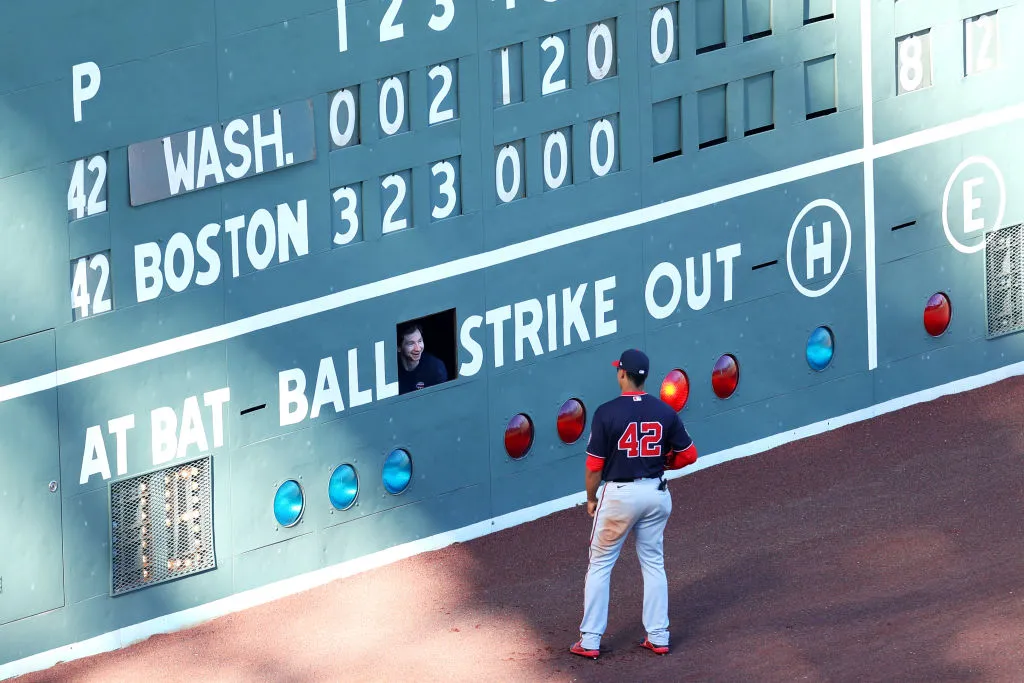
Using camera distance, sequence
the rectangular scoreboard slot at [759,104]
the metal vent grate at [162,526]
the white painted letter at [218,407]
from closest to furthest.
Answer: the metal vent grate at [162,526] < the white painted letter at [218,407] < the rectangular scoreboard slot at [759,104]

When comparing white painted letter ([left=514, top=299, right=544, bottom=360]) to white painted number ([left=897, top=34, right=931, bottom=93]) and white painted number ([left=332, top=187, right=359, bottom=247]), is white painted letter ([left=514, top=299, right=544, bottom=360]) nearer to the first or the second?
white painted number ([left=332, top=187, right=359, bottom=247])

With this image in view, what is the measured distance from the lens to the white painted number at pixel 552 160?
562 inches

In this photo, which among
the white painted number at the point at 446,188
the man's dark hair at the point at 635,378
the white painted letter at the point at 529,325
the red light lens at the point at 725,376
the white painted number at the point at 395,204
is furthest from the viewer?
the red light lens at the point at 725,376

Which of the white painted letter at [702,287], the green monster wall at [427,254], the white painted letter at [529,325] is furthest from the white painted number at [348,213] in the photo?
the white painted letter at [702,287]

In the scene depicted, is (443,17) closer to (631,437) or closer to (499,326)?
(499,326)

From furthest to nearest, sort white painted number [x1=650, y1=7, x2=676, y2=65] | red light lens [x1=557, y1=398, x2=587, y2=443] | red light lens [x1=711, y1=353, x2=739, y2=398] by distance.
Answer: red light lens [x1=711, y1=353, x2=739, y2=398]
red light lens [x1=557, y1=398, x2=587, y2=443]
white painted number [x1=650, y1=7, x2=676, y2=65]

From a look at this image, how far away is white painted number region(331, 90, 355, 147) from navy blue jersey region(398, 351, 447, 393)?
1377mm

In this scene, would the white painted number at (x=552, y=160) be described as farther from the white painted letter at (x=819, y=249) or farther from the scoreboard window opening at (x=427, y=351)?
the white painted letter at (x=819, y=249)

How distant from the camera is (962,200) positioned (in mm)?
16125

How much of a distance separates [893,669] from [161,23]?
4.99m

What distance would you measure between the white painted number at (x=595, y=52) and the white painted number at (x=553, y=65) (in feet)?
0.65

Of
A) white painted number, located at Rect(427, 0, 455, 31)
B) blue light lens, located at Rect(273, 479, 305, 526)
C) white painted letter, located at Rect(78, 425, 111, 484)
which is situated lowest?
blue light lens, located at Rect(273, 479, 305, 526)

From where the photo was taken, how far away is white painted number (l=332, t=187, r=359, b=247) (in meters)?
13.5

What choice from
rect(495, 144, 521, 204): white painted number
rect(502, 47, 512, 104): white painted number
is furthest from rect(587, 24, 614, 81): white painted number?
rect(495, 144, 521, 204): white painted number
